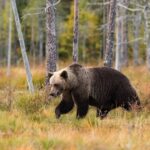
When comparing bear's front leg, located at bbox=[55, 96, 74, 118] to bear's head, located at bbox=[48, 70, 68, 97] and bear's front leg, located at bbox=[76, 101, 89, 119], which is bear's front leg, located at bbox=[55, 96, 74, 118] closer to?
bear's front leg, located at bbox=[76, 101, 89, 119]

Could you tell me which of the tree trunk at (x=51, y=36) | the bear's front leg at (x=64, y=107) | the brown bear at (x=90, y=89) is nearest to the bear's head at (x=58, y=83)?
the brown bear at (x=90, y=89)

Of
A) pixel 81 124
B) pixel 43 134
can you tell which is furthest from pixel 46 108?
pixel 43 134

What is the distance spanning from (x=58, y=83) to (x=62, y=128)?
1.55 meters

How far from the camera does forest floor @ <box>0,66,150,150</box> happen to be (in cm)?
848

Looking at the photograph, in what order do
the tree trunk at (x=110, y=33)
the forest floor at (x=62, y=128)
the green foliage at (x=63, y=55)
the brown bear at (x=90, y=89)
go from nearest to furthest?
the forest floor at (x=62, y=128) → the brown bear at (x=90, y=89) → the tree trunk at (x=110, y=33) → the green foliage at (x=63, y=55)

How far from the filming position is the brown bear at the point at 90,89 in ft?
38.5

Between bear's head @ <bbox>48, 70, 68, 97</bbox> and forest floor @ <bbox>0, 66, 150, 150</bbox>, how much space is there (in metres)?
0.62

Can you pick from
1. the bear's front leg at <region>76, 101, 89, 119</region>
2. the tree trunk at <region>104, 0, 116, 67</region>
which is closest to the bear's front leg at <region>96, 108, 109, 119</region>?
the bear's front leg at <region>76, 101, 89, 119</region>

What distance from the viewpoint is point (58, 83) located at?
1159 cm

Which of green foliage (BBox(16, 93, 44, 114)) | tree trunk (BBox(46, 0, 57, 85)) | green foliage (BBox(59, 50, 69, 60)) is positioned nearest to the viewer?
green foliage (BBox(16, 93, 44, 114))

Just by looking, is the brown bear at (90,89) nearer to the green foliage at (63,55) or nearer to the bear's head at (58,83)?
the bear's head at (58,83)

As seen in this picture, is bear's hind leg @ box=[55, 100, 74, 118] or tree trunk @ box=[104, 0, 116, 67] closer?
bear's hind leg @ box=[55, 100, 74, 118]

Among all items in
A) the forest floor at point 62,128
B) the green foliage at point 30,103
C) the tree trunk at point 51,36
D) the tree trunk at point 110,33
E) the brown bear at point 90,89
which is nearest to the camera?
the forest floor at point 62,128

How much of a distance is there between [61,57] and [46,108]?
45.2 meters
